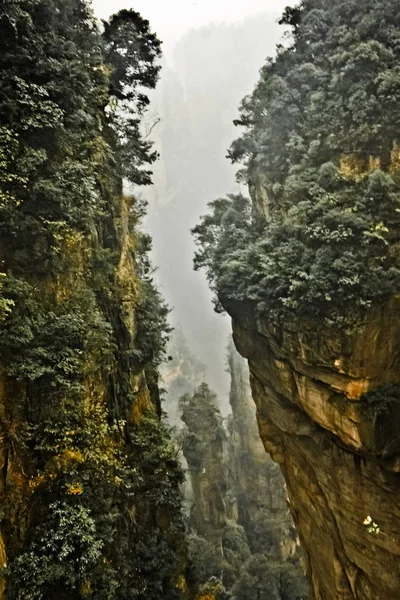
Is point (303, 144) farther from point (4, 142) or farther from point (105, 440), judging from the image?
point (105, 440)

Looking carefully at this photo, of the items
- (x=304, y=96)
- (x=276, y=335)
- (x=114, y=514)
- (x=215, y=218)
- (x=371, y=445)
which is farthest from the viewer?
(x=215, y=218)

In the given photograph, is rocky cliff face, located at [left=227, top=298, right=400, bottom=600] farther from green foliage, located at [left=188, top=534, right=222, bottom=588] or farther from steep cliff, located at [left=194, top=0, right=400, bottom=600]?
green foliage, located at [left=188, top=534, right=222, bottom=588]

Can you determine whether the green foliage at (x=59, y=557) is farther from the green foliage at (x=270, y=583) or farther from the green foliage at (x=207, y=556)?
the green foliage at (x=270, y=583)

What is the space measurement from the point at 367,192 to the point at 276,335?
4557 mm

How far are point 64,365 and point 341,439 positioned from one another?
744 cm

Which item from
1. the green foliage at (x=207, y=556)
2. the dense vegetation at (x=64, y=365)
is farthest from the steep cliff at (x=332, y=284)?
the green foliage at (x=207, y=556)

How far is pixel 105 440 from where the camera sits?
782 cm

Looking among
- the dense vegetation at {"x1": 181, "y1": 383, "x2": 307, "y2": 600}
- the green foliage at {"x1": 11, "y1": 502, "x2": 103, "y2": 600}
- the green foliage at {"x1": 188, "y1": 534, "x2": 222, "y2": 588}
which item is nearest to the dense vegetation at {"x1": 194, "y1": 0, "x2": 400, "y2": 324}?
the green foliage at {"x1": 11, "y1": 502, "x2": 103, "y2": 600}

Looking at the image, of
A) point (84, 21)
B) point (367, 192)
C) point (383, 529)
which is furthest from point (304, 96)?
point (383, 529)

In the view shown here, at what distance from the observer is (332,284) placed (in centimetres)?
928

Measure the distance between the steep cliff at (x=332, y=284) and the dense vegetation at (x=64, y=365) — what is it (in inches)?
170

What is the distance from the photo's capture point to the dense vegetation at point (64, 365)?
21.8 feet

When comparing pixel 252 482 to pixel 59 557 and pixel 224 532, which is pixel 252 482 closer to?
pixel 224 532

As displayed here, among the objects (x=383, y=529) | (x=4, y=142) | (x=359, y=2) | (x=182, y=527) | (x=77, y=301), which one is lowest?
(x=383, y=529)
